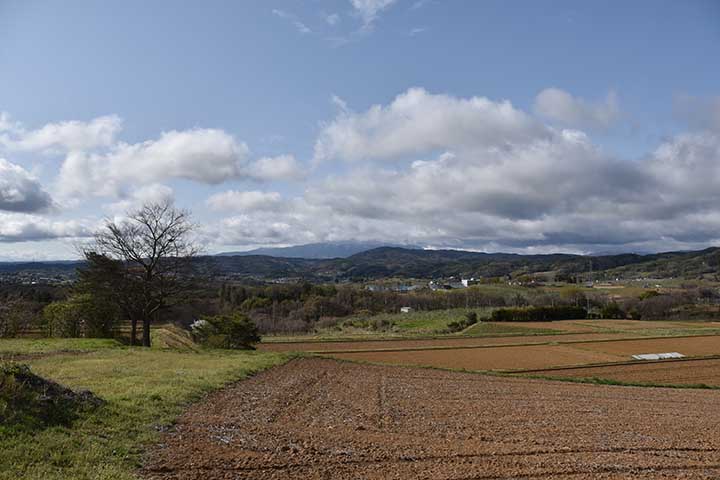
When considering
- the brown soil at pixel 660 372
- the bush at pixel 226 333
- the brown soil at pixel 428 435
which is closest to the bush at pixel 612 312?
the brown soil at pixel 660 372

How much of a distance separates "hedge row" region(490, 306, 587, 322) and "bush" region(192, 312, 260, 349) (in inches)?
2319

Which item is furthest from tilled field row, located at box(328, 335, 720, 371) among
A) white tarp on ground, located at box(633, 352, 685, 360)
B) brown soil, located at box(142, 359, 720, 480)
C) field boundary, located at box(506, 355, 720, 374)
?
brown soil, located at box(142, 359, 720, 480)

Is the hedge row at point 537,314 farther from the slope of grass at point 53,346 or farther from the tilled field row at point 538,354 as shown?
the slope of grass at point 53,346

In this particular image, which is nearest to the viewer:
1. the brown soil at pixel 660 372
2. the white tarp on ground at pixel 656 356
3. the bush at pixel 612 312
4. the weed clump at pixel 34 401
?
the weed clump at pixel 34 401

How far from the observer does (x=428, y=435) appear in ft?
38.7

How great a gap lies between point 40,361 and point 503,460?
63.5 feet

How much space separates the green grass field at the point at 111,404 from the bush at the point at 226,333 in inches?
347

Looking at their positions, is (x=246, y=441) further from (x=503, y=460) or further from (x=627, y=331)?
(x=627, y=331)

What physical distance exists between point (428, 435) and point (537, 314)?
8349cm

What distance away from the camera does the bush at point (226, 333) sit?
35875 millimetres

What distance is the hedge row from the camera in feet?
285

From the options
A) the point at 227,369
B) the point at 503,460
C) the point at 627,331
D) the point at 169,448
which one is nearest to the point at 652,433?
the point at 503,460

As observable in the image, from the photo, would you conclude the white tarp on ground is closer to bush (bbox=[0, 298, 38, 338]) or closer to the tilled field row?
the tilled field row

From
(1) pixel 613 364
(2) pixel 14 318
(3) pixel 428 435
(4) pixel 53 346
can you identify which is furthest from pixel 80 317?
(1) pixel 613 364
